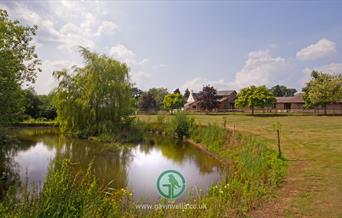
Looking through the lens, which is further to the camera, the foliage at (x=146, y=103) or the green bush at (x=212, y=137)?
the foliage at (x=146, y=103)

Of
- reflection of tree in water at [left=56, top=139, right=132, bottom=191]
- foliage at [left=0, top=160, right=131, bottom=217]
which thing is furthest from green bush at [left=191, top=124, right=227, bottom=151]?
foliage at [left=0, top=160, right=131, bottom=217]

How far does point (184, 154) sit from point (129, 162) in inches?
188

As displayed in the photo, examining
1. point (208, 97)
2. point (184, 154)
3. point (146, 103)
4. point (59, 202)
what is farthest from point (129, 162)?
point (146, 103)

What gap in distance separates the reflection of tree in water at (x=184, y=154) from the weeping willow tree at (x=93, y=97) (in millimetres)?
4802

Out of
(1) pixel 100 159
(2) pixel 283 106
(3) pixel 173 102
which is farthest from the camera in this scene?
(2) pixel 283 106

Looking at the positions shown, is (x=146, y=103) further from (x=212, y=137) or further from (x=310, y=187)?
(x=310, y=187)

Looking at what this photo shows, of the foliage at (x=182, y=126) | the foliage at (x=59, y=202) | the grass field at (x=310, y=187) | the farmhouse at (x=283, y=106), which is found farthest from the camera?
the farmhouse at (x=283, y=106)

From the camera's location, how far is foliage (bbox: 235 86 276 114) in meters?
48.5

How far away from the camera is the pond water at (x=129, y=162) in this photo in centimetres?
1262

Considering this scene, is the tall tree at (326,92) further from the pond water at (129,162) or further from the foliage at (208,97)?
the pond water at (129,162)

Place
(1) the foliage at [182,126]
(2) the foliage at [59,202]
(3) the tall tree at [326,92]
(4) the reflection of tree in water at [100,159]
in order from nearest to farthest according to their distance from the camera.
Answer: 1. (2) the foliage at [59,202]
2. (4) the reflection of tree in water at [100,159]
3. (1) the foliage at [182,126]
4. (3) the tall tree at [326,92]

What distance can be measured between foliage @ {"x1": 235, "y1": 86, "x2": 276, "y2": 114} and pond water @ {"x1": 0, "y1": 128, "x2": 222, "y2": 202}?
84.9ft

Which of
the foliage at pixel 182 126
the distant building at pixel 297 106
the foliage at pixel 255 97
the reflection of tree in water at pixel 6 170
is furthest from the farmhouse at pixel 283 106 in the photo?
the reflection of tree in water at pixel 6 170

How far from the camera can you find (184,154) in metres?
21.1
